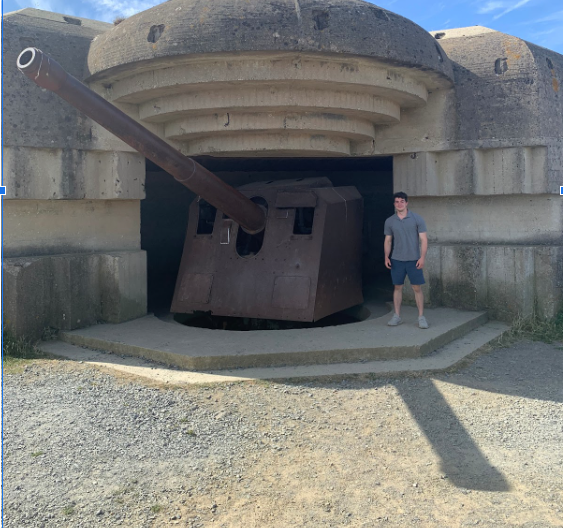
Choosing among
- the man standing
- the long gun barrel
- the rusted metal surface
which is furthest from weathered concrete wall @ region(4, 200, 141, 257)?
the man standing

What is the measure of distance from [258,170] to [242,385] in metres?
5.30

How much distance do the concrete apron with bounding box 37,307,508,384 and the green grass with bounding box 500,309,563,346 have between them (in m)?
0.23

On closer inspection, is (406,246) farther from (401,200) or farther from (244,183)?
(244,183)

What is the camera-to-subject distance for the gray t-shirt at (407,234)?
5.12 meters

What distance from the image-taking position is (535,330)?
5621 millimetres

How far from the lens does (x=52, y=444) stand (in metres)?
3.08

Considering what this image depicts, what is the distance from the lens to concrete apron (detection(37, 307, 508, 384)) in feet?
13.8

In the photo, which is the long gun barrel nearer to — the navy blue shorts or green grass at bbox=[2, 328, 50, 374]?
the navy blue shorts

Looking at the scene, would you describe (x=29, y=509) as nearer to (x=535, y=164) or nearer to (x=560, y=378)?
(x=560, y=378)

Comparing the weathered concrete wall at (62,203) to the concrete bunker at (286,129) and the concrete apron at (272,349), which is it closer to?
the concrete bunker at (286,129)

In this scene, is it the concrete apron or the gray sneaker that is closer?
the concrete apron

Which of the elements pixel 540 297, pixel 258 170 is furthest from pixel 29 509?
pixel 258 170

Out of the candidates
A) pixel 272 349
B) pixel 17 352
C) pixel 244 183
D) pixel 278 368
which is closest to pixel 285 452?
pixel 278 368

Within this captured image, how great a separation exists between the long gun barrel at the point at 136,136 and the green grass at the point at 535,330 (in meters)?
2.63
